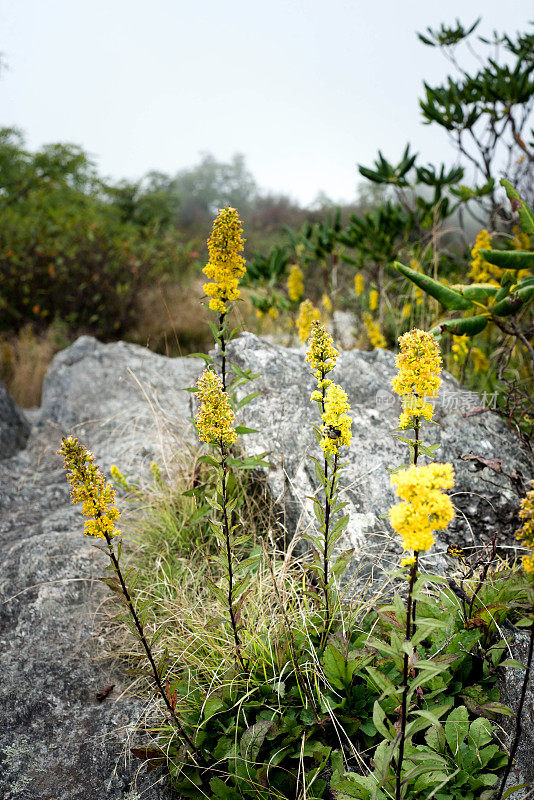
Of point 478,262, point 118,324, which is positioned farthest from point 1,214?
point 478,262

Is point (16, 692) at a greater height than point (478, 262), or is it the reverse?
point (478, 262)

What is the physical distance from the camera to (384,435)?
283 centimetres

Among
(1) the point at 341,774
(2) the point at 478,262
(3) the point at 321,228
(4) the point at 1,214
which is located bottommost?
(1) the point at 341,774

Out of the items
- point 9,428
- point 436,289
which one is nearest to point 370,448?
point 436,289

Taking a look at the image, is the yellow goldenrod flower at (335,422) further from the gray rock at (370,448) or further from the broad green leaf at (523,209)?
the broad green leaf at (523,209)

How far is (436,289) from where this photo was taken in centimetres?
251

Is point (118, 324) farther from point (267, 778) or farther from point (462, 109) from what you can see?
point (267, 778)

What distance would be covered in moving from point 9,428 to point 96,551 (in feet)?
6.59

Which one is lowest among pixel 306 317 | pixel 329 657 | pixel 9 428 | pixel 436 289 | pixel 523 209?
pixel 329 657

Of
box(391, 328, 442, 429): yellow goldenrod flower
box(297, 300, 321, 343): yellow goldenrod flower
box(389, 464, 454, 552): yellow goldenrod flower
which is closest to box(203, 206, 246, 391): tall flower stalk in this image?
box(391, 328, 442, 429): yellow goldenrod flower

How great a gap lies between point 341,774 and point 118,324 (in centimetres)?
650

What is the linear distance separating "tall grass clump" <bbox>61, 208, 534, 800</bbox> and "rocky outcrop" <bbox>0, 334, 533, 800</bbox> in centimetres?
22

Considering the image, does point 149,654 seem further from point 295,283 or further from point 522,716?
point 295,283

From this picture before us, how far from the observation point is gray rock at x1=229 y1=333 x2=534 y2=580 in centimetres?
247
